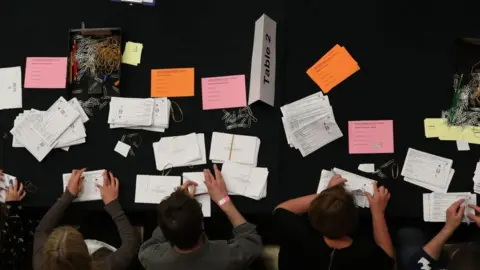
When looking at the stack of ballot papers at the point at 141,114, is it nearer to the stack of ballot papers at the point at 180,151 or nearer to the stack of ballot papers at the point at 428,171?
the stack of ballot papers at the point at 180,151

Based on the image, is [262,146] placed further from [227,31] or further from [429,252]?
[429,252]

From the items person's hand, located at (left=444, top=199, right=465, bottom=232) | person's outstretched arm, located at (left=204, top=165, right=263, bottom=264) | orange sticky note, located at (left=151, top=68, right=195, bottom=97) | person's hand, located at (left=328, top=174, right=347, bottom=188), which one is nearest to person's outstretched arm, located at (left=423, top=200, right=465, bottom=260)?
person's hand, located at (left=444, top=199, right=465, bottom=232)

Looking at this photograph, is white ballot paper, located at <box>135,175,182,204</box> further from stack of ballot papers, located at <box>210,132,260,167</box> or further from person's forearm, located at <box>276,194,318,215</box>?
person's forearm, located at <box>276,194,318,215</box>

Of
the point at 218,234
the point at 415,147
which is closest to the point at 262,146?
the point at 218,234

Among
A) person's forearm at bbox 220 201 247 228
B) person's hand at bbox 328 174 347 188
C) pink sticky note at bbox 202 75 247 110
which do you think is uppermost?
pink sticky note at bbox 202 75 247 110

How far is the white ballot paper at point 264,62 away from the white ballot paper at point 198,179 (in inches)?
15.2

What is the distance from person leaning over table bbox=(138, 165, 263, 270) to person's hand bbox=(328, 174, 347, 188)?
1.27ft

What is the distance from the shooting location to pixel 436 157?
208 cm

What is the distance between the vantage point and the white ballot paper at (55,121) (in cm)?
221

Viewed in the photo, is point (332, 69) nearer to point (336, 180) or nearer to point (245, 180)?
point (336, 180)

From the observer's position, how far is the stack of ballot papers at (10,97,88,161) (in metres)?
2.21

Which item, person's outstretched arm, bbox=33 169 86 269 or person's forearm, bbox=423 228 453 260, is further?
person's outstretched arm, bbox=33 169 86 269

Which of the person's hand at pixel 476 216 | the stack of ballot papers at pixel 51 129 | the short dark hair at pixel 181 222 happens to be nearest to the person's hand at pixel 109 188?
the stack of ballot papers at pixel 51 129

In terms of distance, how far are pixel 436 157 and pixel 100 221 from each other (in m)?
1.53
